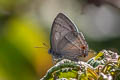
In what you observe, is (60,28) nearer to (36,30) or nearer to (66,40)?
(66,40)

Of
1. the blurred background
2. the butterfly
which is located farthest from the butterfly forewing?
the blurred background

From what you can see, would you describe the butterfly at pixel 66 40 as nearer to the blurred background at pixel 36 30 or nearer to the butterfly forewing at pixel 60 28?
the butterfly forewing at pixel 60 28

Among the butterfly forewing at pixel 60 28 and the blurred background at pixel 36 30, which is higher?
the butterfly forewing at pixel 60 28

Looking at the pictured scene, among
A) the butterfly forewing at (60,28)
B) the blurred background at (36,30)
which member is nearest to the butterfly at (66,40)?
the butterfly forewing at (60,28)

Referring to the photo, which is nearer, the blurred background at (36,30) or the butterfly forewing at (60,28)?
the butterfly forewing at (60,28)

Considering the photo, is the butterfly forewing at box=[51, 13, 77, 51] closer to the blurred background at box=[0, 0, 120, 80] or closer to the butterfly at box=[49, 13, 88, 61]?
the butterfly at box=[49, 13, 88, 61]

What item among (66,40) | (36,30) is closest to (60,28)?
(66,40)
